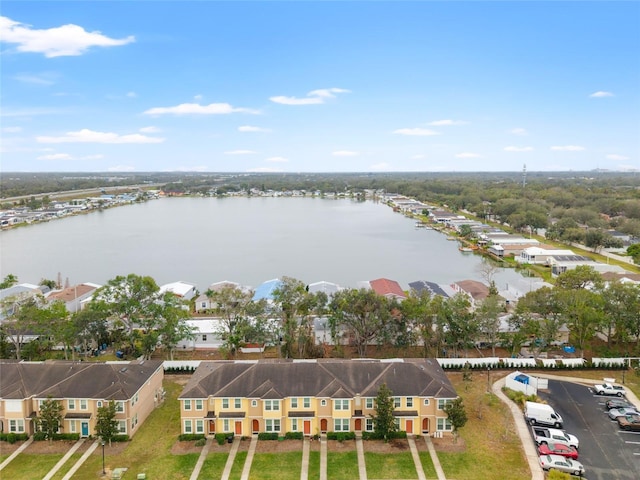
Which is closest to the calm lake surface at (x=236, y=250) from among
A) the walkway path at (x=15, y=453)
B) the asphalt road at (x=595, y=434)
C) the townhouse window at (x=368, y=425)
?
the asphalt road at (x=595, y=434)

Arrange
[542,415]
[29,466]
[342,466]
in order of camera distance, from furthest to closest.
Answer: [542,415] → [29,466] → [342,466]

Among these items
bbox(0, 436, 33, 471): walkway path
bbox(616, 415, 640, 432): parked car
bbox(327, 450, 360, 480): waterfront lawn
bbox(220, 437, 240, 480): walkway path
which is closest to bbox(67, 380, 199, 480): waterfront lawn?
bbox(220, 437, 240, 480): walkway path

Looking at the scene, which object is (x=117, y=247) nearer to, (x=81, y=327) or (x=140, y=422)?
(x=81, y=327)

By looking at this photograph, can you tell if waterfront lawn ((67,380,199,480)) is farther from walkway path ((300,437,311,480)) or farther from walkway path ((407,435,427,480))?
walkway path ((407,435,427,480))

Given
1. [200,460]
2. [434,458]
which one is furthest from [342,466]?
[200,460]

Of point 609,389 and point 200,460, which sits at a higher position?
A: point 609,389

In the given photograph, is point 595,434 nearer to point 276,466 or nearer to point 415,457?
point 415,457

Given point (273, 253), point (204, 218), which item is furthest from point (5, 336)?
point (204, 218)
